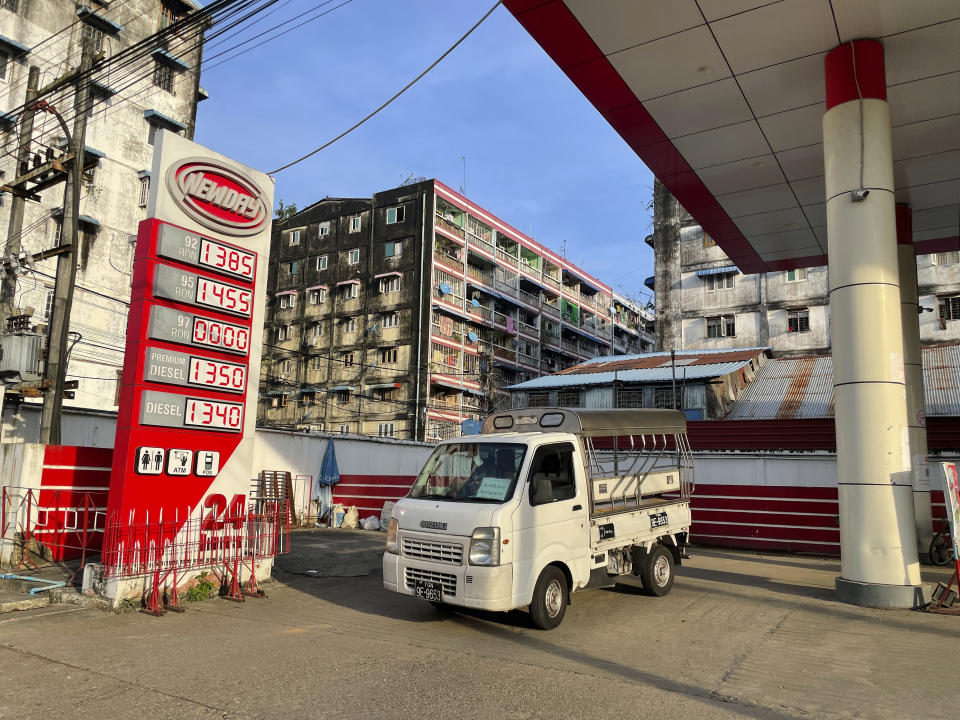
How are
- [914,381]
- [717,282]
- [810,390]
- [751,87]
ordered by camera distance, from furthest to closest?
[717,282] → [810,390] → [914,381] → [751,87]

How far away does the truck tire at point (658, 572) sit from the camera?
32.9 ft

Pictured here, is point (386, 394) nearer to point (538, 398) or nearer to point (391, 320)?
point (391, 320)

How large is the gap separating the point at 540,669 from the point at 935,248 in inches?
638

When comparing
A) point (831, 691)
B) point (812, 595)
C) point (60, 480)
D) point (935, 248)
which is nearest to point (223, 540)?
point (60, 480)

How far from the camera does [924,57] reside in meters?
10.2

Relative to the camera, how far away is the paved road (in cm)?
543

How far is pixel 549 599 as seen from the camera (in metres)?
8.15

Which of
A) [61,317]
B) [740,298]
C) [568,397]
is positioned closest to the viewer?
[61,317]

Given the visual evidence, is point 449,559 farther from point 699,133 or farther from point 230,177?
point 699,133

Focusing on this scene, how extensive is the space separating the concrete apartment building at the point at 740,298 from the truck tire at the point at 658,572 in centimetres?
3339

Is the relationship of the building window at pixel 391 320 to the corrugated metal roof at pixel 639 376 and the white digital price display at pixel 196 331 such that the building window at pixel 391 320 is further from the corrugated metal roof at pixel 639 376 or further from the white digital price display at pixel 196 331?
the white digital price display at pixel 196 331

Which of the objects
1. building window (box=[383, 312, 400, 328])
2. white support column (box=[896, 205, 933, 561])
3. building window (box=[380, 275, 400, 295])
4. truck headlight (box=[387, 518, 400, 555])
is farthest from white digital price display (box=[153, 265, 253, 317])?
building window (box=[380, 275, 400, 295])

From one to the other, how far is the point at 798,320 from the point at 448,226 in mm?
23867

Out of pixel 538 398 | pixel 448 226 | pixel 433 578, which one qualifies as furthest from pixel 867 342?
pixel 448 226
